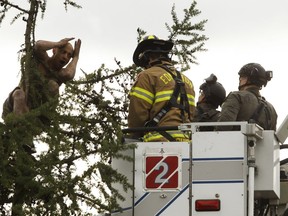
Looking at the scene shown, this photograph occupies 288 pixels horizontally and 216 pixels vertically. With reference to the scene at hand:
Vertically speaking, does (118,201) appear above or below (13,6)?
below

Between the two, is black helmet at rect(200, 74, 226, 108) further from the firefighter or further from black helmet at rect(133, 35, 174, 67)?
the firefighter

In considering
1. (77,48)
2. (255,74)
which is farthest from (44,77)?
(255,74)

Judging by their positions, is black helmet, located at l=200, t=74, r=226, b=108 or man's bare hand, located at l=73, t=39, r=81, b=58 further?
black helmet, located at l=200, t=74, r=226, b=108

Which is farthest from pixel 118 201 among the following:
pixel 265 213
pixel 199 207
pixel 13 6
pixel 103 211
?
pixel 13 6

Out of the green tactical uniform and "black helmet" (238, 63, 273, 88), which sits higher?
"black helmet" (238, 63, 273, 88)

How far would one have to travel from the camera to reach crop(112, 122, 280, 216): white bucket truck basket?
8883 mm

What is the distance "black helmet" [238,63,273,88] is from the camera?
10.6 m

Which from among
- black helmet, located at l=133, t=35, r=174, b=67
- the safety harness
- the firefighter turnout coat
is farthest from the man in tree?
the safety harness

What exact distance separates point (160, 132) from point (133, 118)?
482 mm

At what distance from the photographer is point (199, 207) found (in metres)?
8.90

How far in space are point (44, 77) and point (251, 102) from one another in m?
1.98

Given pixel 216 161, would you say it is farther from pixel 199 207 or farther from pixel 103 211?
pixel 103 211

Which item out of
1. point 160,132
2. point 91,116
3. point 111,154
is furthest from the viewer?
point 91,116

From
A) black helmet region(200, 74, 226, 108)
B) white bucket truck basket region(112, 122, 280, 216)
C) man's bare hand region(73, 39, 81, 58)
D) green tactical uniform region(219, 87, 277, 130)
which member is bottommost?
white bucket truck basket region(112, 122, 280, 216)
